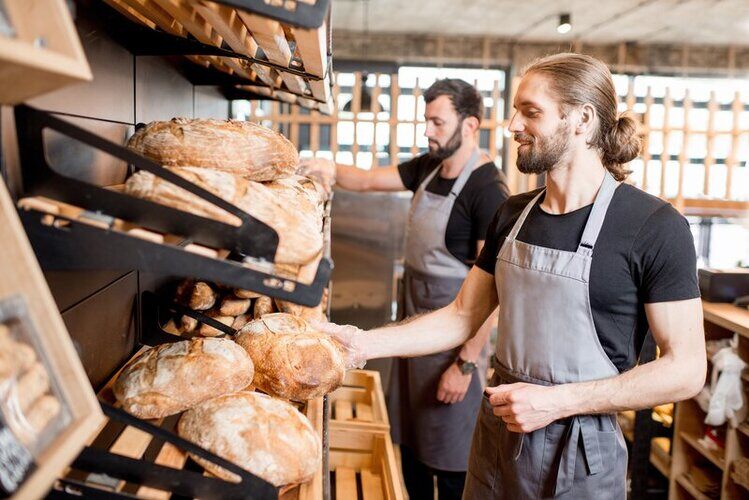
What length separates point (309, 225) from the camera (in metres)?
0.96

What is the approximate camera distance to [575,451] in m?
1.58

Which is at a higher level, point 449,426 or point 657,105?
point 657,105

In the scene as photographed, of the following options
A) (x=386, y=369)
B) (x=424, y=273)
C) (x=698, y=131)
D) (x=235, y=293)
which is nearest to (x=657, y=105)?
(x=698, y=131)

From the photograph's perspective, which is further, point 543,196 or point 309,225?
point 543,196

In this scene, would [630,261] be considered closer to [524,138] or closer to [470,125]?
[524,138]

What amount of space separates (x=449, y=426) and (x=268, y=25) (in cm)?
220

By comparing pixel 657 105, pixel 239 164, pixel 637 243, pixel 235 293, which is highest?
pixel 657 105

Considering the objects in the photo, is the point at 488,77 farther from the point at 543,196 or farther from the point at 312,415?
the point at 312,415

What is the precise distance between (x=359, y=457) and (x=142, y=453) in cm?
111

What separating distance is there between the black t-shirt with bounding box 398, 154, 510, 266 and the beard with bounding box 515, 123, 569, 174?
1022 millimetres

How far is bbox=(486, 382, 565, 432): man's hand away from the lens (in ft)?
4.93

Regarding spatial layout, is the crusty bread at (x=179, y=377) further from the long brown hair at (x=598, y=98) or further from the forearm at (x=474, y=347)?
the forearm at (x=474, y=347)

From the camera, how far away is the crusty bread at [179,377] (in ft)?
3.34

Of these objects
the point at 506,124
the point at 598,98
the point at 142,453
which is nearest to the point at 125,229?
the point at 142,453
